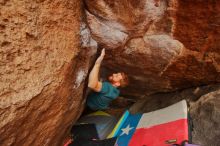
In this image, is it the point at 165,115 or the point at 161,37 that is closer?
the point at 161,37

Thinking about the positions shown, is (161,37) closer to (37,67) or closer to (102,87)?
(102,87)

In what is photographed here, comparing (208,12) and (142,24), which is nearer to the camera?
(208,12)

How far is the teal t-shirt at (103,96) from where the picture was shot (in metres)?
2.67

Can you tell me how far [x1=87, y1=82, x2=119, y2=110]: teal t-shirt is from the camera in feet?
8.77

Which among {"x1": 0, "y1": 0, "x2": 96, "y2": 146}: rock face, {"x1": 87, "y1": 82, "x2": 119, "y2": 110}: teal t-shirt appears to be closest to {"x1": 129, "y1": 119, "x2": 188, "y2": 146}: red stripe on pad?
{"x1": 87, "y1": 82, "x2": 119, "y2": 110}: teal t-shirt

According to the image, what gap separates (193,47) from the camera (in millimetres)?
2350

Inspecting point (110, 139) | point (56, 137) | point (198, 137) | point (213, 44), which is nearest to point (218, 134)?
point (198, 137)

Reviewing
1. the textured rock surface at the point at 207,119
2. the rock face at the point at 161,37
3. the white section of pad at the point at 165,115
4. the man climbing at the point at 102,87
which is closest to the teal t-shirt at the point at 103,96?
the man climbing at the point at 102,87

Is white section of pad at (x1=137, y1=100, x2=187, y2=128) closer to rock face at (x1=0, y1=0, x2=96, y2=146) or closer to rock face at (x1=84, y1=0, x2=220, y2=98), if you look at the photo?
rock face at (x1=84, y1=0, x2=220, y2=98)

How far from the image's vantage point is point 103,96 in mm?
2727

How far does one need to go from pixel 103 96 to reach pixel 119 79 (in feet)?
0.65

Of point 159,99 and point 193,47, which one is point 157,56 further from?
point 159,99

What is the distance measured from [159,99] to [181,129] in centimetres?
62

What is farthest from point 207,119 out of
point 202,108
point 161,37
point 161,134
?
point 161,37
